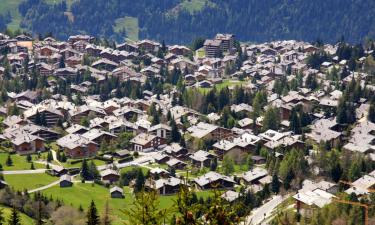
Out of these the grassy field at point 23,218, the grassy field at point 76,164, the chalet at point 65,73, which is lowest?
the chalet at point 65,73

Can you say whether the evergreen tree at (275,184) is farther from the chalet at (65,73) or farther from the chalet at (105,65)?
the chalet at (105,65)

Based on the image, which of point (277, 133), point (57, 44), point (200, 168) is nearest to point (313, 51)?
point (57, 44)

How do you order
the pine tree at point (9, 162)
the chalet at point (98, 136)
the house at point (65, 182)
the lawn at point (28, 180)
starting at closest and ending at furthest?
the lawn at point (28, 180)
the house at point (65, 182)
the pine tree at point (9, 162)
the chalet at point (98, 136)

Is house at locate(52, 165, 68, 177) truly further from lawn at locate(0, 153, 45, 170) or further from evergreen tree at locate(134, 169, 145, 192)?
evergreen tree at locate(134, 169, 145, 192)

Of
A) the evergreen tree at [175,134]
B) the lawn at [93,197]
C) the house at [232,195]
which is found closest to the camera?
the lawn at [93,197]

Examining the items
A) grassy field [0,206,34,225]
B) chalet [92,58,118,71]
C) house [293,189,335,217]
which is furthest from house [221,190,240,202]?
chalet [92,58,118,71]

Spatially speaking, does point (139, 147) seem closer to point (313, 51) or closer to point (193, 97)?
point (193, 97)

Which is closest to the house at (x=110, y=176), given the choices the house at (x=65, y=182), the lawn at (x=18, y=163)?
the house at (x=65, y=182)

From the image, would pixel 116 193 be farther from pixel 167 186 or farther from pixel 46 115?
pixel 46 115
